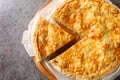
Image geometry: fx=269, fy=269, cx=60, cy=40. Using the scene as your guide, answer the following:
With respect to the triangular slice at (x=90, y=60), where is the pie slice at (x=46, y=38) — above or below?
above

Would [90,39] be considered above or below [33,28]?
below

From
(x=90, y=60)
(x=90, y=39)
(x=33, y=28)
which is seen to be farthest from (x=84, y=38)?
(x=33, y=28)

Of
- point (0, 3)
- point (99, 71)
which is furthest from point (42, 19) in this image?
point (0, 3)

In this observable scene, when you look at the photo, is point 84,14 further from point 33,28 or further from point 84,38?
point 33,28

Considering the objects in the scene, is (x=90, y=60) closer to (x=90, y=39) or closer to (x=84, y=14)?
(x=90, y=39)

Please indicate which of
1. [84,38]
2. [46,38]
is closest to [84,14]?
[84,38]

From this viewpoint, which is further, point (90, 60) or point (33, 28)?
point (33, 28)

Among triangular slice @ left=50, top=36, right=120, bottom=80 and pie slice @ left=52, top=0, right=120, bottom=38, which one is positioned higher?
pie slice @ left=52, top=0, right=120, bottom=38
